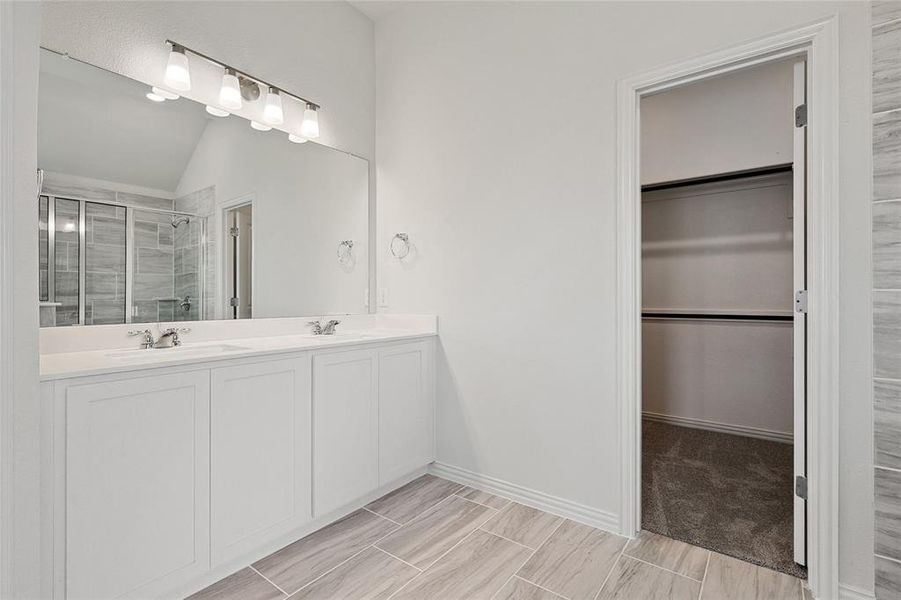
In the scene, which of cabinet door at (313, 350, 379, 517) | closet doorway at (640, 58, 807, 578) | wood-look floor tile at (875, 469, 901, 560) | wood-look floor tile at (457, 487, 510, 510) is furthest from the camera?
closet doorway at (640, 58, 807, 578)

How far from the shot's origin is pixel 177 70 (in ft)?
6.42

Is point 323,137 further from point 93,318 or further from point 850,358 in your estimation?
point 850,358

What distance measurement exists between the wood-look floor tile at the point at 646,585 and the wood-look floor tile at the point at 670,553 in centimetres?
5

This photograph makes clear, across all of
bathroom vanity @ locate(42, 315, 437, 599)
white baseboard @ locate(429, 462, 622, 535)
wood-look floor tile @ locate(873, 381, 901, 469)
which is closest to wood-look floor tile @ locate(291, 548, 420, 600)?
bathroom vanity @ locate(42, 315, 437, 599)

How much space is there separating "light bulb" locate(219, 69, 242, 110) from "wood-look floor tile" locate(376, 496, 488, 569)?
224 cm

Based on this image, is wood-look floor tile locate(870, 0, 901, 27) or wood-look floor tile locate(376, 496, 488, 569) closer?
wood-look floor tile locate(870, 0, 901, 27)

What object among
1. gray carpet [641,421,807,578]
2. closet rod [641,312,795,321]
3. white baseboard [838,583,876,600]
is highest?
closet rod [641,312,795,321]

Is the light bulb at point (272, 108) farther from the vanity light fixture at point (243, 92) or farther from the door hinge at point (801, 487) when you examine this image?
the door hinge at point (801, 487)

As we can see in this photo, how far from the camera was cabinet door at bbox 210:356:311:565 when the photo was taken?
1.63m

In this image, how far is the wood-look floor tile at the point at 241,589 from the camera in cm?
159

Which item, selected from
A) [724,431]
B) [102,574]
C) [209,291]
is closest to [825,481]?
[724,431]

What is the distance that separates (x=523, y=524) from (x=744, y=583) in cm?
90

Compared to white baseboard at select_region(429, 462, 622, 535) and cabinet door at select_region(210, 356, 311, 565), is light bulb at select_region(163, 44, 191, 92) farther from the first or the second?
white baseboard at select_region(429, 462, 622, 535)

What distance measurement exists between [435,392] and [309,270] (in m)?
1.08
